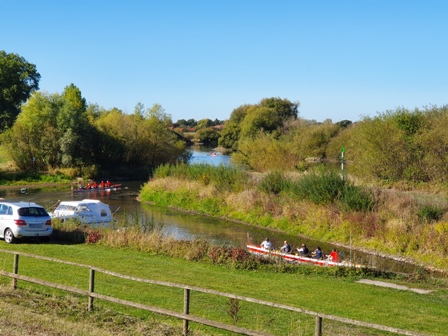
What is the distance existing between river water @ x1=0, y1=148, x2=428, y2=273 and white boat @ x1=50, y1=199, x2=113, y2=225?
1335 millimetres

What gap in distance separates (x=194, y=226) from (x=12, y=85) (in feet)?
177

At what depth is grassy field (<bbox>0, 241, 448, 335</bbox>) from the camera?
1192 centimetres

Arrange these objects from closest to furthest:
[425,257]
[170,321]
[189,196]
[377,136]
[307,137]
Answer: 1. [170,321]
2. [425,257]
3. [377,136]
4. [189,196]
5. [307,137]

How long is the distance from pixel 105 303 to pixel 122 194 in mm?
44073

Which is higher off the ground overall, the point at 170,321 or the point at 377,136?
the point at 377,136

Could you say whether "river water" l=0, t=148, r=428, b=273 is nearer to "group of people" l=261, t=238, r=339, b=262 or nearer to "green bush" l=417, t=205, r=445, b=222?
"group of people" l=261, t=238, r=339, b=262

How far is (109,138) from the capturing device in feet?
238

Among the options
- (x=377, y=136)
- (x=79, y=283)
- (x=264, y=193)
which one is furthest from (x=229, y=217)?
(x=79, y=283)

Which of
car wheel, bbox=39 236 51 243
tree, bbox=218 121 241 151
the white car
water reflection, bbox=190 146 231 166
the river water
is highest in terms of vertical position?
tree, bbox=218 121 241 151

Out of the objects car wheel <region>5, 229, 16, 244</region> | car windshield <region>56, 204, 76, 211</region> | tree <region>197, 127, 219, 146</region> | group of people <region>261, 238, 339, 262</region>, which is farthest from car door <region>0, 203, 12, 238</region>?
tree <region>197, 127, 219, 146</region>

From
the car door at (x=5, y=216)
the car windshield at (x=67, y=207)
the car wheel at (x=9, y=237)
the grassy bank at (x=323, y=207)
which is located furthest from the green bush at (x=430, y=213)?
the car door at (x=5, y=216)

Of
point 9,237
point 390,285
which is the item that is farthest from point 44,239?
point 390,285

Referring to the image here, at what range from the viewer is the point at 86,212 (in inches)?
1318

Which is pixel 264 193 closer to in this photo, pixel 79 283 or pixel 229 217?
pixel 229 217
